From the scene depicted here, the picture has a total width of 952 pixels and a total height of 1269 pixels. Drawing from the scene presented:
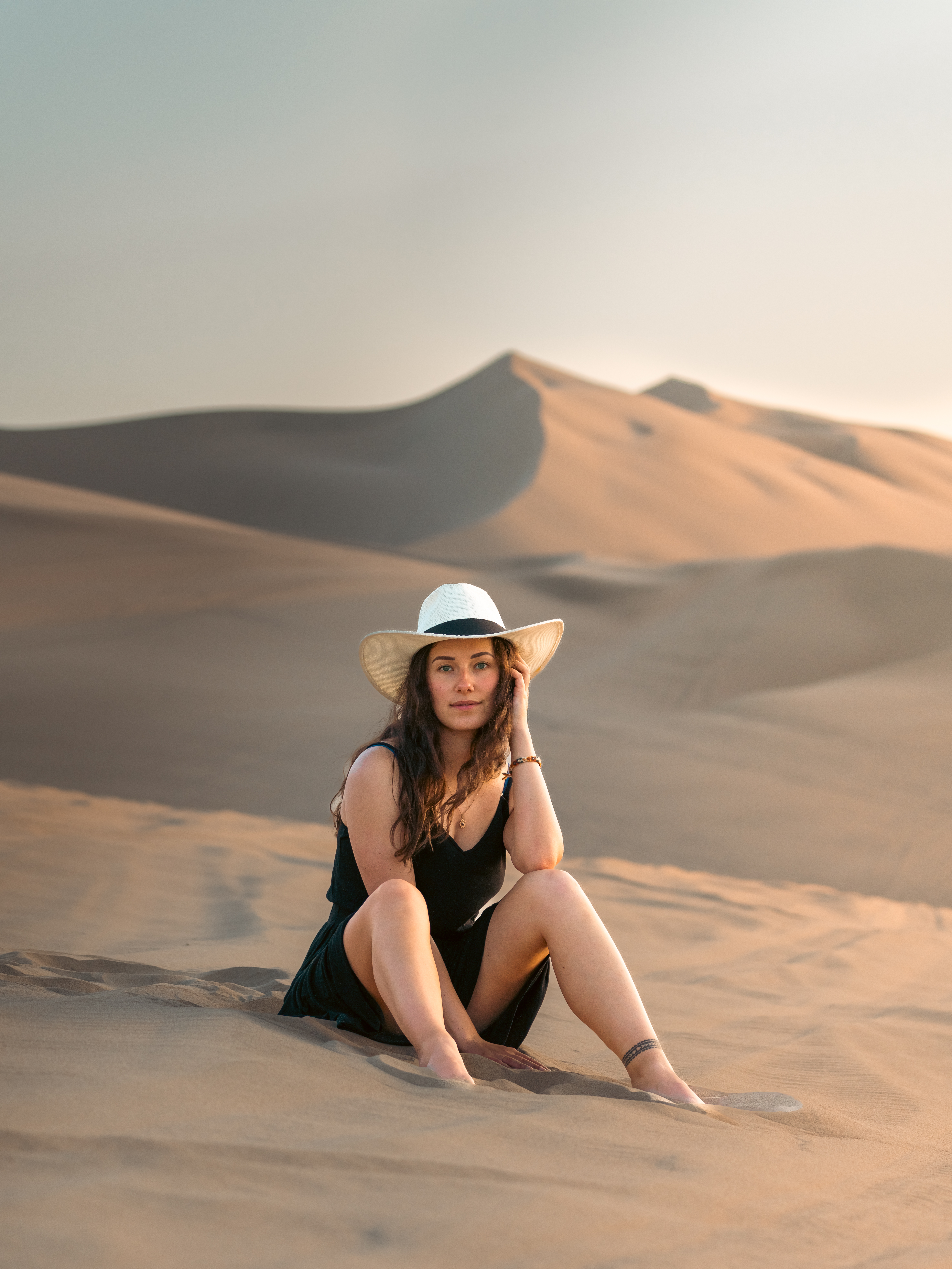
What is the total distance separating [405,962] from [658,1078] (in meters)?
0.65

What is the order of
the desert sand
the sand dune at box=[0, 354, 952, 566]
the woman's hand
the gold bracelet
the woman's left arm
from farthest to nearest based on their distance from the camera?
1. the sand dune at box=[0, 354, 952, 566]
2. the gold bracelet
3. the woman's left arm
4. the woman's hand
5. the desert sand

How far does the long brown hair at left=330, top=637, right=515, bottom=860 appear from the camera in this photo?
10.0 ft

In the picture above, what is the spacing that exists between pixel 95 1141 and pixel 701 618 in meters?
16.0

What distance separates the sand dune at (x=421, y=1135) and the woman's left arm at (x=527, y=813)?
1.92 feet

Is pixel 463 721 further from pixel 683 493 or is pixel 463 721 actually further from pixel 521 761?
pixel 683 493

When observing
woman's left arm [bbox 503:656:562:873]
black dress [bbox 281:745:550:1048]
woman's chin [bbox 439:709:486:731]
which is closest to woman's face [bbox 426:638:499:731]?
woman's chin [bbox 439:709:486:731]

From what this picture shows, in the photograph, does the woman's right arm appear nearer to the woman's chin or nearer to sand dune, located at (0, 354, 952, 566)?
the woman's chin

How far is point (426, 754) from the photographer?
10.3 feet

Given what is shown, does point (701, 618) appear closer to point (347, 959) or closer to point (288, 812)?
point (288, 812)

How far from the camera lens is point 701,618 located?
1727 cm

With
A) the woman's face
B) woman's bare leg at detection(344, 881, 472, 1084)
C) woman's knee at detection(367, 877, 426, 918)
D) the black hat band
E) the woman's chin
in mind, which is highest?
the black hat band

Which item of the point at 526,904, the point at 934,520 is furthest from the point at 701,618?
the point at 934,520

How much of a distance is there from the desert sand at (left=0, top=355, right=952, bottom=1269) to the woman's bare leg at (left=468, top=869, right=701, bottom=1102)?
0.18 m

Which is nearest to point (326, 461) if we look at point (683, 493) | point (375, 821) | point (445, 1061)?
point (683, 493)
